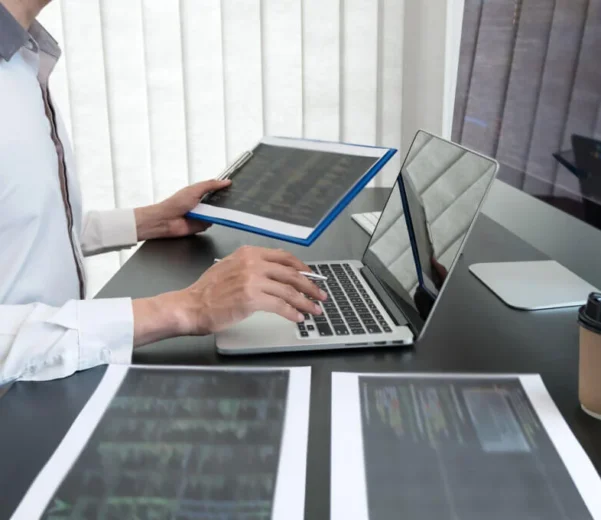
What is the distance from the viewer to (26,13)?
975mm

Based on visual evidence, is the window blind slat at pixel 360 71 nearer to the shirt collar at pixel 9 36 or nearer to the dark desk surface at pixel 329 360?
the dark desk surface at pixel 329 360

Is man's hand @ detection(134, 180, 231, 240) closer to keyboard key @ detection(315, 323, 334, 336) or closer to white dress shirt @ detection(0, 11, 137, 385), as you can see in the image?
white dress shirt @ detection(0, 11, 137, 385)

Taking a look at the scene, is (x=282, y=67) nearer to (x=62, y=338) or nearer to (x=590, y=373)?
(x=62, y=338)

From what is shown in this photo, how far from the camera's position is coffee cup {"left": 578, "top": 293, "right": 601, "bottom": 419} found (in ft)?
1.73

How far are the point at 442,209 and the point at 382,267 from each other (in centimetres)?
15

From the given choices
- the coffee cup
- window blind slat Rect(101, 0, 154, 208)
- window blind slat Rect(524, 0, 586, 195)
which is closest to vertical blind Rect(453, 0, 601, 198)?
window blind slat Rect(524, 0, 586, 195)

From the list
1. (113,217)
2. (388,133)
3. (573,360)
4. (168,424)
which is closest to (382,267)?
(573,360)

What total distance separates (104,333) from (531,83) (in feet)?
1.99

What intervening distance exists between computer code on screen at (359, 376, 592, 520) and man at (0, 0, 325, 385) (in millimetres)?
177

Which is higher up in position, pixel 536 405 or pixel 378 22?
pixel 378 22

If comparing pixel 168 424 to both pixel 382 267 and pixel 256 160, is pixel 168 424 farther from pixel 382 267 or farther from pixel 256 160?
pixel 256 160

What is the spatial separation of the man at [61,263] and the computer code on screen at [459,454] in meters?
Answer: 0.18

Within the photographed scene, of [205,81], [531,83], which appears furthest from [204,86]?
[531,83]

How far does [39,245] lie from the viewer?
2.91 feet
